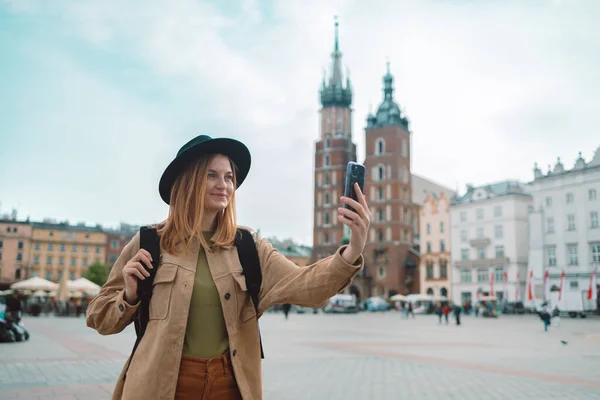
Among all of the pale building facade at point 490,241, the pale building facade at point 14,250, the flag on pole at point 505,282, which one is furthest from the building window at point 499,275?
the pale building facade at point 14,250

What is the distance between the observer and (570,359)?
42.9ft

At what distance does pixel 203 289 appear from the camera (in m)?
2.38

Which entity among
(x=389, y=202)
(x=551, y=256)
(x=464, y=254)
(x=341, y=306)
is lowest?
(x=341, y=306)

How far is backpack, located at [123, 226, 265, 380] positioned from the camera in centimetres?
237

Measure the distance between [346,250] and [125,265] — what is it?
0.97 metres

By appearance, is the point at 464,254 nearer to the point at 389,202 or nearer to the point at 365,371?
the point at 389,202

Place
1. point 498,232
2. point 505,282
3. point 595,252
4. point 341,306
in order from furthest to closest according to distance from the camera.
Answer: point 498,232 → point 505,282 → point 341,306 → point 595,252

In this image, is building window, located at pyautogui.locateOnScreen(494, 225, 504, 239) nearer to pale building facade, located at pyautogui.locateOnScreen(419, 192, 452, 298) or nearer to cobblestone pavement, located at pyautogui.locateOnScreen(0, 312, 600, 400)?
pale building facade, located at pyautogui.locateOnScreen(419, 192, 452, 298)

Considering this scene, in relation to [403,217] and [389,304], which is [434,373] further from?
[403,217]

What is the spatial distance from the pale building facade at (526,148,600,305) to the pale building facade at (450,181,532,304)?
4826 millimetres

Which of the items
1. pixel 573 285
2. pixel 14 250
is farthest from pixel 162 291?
pixel 14 250

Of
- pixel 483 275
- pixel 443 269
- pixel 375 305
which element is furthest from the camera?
pixel 443 269

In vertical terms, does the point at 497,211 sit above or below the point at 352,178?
above

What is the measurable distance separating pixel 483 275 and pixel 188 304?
62.8 metres
